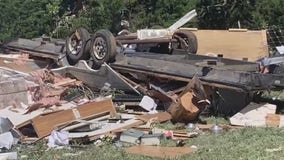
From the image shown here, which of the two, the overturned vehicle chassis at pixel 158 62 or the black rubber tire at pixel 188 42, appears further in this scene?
the black rubber tire at pixel 188 42

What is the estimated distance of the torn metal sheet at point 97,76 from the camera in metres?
9.63

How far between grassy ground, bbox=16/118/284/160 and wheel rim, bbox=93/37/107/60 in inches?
125

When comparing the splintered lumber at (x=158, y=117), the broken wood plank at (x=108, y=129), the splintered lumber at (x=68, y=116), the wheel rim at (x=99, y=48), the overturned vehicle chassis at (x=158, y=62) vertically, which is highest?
the wheel rim at (x=99, y=48)

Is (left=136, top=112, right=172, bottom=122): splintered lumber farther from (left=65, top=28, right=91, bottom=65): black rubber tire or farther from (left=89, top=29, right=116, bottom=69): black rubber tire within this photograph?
(left=65, top=28, right=91, bottom=65): black rubber tire

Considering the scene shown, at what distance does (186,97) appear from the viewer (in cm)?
825

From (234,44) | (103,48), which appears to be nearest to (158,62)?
(103,48)

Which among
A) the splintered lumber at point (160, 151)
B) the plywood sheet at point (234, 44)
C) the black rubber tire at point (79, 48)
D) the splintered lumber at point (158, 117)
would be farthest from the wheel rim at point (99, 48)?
the splintered lumber at point (160, 151)

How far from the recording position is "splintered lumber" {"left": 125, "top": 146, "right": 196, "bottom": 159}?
20.7 feet

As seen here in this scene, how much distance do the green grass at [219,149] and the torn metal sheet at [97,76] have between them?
253 centimetres


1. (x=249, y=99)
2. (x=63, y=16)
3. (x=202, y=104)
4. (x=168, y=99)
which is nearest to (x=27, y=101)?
(x=168, y=99)

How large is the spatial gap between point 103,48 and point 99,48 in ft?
0.48

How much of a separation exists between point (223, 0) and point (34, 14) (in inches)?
201

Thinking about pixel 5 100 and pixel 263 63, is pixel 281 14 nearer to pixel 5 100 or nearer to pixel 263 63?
pixel 263 63

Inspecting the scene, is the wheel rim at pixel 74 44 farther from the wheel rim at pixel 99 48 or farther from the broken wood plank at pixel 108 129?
the broken wood plank at pixel 108 129
